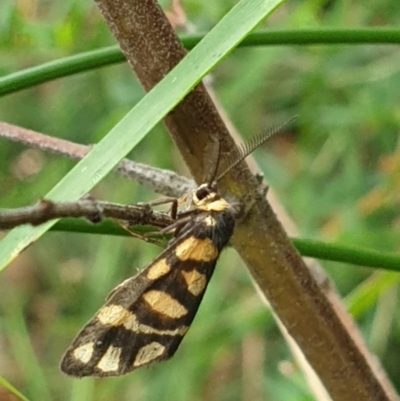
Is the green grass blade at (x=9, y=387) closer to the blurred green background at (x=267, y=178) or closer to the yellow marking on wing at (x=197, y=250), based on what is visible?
the yellow marking on wing at (x=197, y=250)

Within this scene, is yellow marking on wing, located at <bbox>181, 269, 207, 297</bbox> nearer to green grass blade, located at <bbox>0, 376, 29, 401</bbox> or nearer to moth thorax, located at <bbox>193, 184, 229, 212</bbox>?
moth thorax, located at <bbox>193, 184, 229, 212</bbox>

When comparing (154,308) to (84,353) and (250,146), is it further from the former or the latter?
(250,146)

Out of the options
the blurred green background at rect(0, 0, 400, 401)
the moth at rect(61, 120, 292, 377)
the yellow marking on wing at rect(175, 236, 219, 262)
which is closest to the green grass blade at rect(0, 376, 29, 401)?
the moth at rect(61, 120, 292, 377)

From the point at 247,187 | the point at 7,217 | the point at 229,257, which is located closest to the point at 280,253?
the point at 247,187

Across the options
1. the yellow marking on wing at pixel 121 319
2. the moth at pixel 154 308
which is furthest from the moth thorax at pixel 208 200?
the yellow marking on wing at pixel 121 319

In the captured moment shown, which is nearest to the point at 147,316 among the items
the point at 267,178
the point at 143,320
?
the point at 143,320

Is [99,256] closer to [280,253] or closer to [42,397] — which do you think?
[42,397]

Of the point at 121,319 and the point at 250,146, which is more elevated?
the point at 250,146
